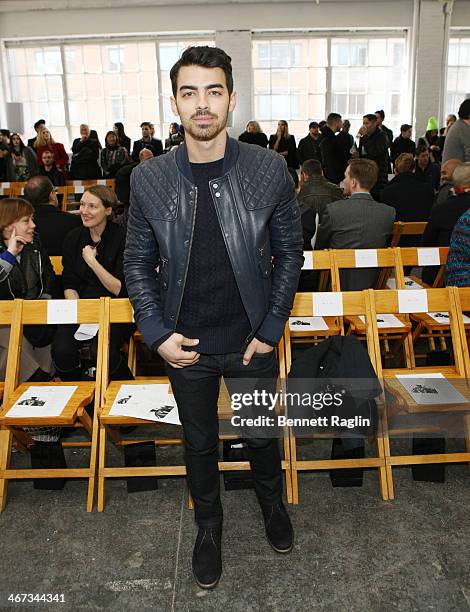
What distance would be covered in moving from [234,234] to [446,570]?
151 centimetres

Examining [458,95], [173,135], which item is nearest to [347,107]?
[458,95]

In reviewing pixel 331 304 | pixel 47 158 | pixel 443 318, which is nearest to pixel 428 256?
pixel 443 318

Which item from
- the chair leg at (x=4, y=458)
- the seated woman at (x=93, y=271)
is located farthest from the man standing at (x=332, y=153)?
the chair leg at (x=4, y=458)

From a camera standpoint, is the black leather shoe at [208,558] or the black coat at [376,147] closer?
the black leather shoe at [208,558]

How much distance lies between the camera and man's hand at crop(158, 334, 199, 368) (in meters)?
1.82

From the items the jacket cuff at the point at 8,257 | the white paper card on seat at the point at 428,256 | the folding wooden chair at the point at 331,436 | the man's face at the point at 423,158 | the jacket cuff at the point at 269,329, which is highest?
the man's face at the point at 423,158

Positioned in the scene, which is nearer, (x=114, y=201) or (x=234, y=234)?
(x=234, y=234)

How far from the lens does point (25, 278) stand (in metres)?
3.18

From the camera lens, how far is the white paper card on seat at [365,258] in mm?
3773

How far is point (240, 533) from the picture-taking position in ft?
7.76

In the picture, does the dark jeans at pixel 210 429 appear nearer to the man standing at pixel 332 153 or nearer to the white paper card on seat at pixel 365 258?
the white paper card on seat at pixel 365 258

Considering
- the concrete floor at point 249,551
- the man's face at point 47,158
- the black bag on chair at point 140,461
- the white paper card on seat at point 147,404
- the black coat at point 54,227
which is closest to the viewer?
the concrete floor at point 249,551

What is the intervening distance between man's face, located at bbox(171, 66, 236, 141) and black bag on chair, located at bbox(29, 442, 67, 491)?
5.69ft

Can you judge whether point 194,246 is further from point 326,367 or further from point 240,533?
point 240,533
